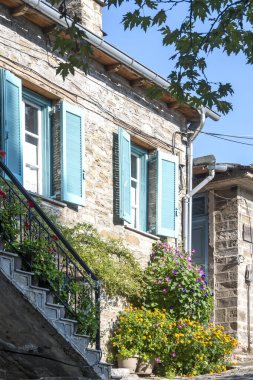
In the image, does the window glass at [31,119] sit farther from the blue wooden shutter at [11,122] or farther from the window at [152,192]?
the window at [152,192]

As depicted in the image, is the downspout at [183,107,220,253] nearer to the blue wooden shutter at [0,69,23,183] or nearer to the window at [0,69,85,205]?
the window at [0,69,85,205]

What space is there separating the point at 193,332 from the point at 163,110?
4.12 meters

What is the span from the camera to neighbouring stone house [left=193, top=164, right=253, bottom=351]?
1781cm

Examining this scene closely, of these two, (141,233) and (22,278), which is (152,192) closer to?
(141,233)

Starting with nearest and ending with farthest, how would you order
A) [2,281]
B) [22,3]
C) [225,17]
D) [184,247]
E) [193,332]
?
[225,17] → [2,281] → [22,3] → [193,332] → [184,247]

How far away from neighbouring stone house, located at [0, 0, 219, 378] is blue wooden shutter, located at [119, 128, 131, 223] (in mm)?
15

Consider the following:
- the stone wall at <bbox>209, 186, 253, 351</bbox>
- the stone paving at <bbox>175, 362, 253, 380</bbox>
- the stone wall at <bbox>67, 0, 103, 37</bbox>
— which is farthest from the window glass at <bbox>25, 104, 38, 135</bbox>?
the stone wall at <bbox>209, 186, 253, 351</bbox>

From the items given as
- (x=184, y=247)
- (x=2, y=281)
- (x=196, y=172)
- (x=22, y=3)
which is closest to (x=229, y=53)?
(x=2, y=281)

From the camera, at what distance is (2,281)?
10773 mm

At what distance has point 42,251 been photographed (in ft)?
38.2

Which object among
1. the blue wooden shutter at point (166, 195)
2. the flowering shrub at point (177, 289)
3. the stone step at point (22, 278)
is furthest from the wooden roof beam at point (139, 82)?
the stone step at point (22, 278)

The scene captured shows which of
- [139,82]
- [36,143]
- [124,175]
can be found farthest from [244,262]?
[36,143]

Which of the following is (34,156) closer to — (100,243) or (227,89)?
(100,243)

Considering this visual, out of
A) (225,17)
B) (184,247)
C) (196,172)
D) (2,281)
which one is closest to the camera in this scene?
(225,17)
